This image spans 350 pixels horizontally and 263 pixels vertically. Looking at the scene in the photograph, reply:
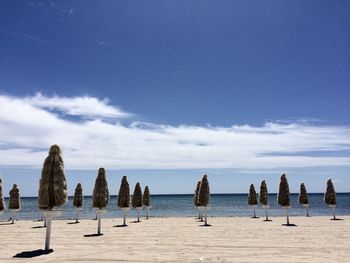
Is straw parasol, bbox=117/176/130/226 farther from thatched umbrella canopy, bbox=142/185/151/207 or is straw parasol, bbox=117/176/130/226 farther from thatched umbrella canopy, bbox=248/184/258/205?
thatched umbrella canopy, bbox=248/184/258/205

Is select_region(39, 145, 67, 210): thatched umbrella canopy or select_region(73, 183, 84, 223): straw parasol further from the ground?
select_region(39, 145, 67, 210): thatched umbrella canopy

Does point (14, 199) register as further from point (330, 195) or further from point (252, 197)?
point (330, 195)

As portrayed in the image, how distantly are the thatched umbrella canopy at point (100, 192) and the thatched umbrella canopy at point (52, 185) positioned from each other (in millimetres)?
7900

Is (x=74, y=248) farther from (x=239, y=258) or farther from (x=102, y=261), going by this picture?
(x=239, y=258)

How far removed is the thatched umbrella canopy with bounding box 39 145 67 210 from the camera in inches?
617

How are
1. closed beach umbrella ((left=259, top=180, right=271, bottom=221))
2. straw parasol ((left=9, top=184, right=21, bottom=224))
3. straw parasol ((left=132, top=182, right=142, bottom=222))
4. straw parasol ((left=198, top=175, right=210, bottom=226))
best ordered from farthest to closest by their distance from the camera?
closed beach umbrella ((left=259, top=180, right=271, bottom=221)) < straw parasol ((left=132, top=182, right=142, bottom=222)) < straw parasol ((left=9, top=184, right=21, bottom=224)) < straw parasol ((left=198, top=175, right=210, bottom=226))

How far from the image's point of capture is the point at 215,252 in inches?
585

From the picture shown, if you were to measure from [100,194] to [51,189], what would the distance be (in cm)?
823

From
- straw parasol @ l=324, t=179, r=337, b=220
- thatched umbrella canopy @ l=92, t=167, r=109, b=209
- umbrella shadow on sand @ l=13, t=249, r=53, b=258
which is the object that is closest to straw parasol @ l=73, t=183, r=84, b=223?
thatched umbrella canopy @ l=92, t=167, r=109, b=209

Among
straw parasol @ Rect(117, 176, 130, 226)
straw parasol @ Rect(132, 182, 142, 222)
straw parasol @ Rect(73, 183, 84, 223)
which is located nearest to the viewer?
straw parasol @ Rect(117, 176, 130, 226)

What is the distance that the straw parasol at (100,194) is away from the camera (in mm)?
23578

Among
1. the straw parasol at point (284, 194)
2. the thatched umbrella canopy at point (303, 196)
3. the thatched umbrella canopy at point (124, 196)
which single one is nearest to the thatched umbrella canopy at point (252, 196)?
the thatched umbrella canopy at point (303, 196)

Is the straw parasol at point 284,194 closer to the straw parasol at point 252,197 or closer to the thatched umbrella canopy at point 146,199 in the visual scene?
the straw parasol at point 252,197

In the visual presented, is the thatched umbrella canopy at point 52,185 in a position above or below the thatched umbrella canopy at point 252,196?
above
